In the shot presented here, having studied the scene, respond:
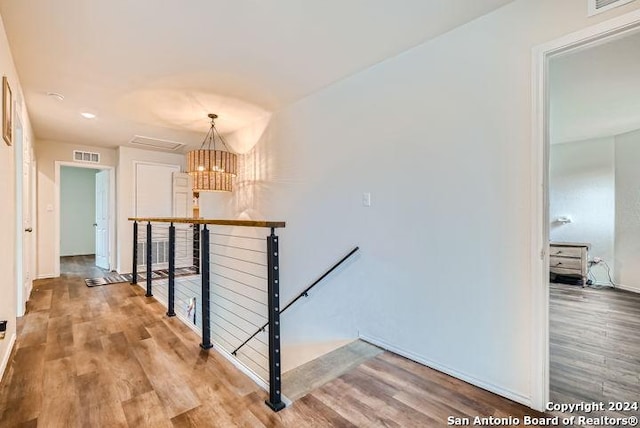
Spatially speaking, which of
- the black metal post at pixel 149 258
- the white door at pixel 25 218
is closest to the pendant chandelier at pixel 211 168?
the black metal post at pixel 149 258

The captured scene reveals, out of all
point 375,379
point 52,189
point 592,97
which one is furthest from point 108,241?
point 592,97

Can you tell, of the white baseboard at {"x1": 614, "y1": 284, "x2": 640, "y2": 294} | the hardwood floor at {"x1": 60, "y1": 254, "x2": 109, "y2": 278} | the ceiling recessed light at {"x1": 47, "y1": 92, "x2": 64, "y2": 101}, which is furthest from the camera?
the hardwood floor at {"x1": 60, "y1": 254, "x2": 109, "y2": 278}

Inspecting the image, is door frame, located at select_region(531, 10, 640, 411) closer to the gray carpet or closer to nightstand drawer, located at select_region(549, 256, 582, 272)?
the gray carpet

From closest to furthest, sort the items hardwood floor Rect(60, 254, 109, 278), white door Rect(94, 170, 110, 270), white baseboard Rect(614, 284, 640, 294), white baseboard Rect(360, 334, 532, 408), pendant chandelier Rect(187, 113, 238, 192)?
white baseboard Rect(360, 334, 532, 408)
pendant chandelier Rect(187, 113, 238, 192)
white baseboard Rect(614, 284, 640, 294)
hardwood floor Rect(60, 254, 109, 278)
white door Rect(94, 170, 110, 270)

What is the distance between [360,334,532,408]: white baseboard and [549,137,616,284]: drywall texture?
403cm

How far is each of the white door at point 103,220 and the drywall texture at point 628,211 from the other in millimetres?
8596

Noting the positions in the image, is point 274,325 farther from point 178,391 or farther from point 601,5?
point 601,5

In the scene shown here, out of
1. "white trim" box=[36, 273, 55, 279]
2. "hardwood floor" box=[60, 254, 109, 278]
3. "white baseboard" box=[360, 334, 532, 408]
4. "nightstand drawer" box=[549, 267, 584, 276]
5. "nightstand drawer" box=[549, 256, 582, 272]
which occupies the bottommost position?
"white baseboard" box=[360, 334, 532, 408]

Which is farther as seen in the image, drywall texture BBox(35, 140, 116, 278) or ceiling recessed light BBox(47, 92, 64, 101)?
drywall texture BBox(35, 140, 116, 278)

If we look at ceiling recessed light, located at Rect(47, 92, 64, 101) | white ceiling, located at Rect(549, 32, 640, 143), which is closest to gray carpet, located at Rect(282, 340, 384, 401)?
white ceiling, located at Rect(549, 32, 640, 143)

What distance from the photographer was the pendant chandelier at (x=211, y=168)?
3.71 metres

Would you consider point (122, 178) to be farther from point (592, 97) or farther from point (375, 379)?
point (592, 97)

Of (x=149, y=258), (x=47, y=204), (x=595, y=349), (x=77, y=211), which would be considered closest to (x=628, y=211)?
(x=595, y=349)

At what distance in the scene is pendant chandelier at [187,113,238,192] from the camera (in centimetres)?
371
